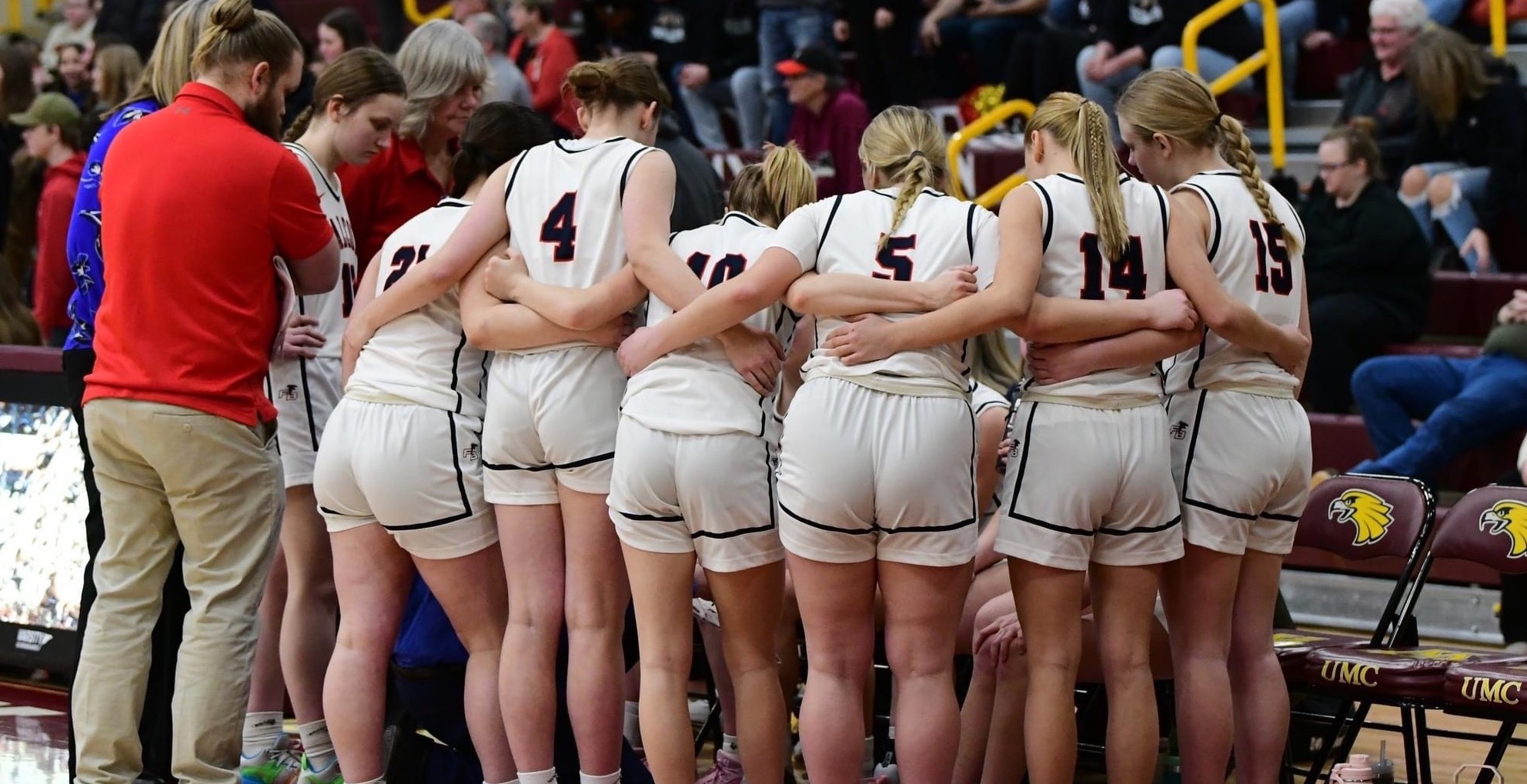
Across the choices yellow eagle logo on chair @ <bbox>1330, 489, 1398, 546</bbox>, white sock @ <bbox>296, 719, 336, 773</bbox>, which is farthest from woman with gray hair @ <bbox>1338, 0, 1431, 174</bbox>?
white sock @ <bbox>296, 719, 336, 773</bbox>

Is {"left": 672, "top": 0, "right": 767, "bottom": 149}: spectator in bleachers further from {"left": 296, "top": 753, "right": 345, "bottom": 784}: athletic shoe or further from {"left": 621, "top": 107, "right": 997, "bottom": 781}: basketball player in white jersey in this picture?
{"left": 621, "top": 107, "right": 997, "bottom": 781}: basketball player in white jersey

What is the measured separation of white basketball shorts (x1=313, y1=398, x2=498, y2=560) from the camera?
13.5 feet

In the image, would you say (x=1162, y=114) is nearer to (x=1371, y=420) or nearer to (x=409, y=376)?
(x=409, y=376)

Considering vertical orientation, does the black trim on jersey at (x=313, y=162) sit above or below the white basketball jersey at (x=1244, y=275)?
above

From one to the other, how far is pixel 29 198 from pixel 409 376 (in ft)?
19.4

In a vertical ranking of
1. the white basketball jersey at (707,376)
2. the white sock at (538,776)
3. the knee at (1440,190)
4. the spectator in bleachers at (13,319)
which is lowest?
the white sock at (538,776)

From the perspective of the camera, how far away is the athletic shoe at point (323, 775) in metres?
4.62

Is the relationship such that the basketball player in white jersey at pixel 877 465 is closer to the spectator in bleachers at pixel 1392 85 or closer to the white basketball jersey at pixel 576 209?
the white basketball jersey at pixel 576 209

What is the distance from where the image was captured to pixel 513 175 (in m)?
4.15

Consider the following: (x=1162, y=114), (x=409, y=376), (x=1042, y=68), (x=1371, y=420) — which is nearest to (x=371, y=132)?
(x=409, y=376)

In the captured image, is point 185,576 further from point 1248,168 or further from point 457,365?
point 1248,168

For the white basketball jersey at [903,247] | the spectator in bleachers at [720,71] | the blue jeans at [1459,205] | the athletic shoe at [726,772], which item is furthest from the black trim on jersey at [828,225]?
the spectator in bleachers at [720,71]

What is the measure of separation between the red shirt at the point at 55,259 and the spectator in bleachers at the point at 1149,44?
465cm

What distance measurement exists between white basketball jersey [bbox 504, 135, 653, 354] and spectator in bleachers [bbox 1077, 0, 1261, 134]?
4981mm
